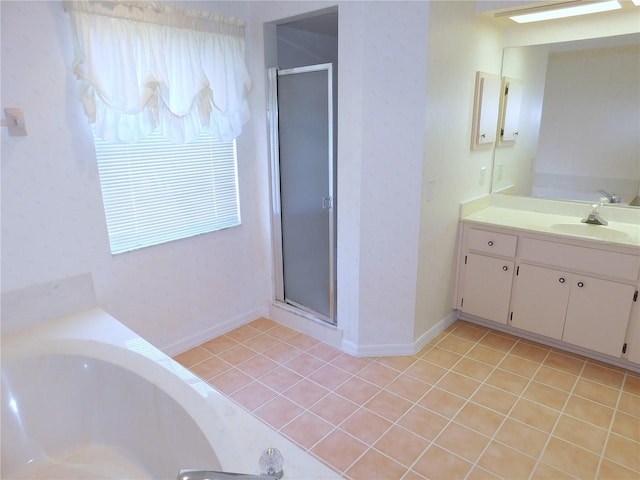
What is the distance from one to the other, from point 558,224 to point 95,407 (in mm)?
2985

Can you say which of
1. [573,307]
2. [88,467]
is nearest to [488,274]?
[573,307]

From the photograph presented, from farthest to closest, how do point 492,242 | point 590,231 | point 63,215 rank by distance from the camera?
point 492,242, point 590,231, point 63,215

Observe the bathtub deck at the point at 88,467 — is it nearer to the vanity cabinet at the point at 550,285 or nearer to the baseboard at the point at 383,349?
the baseboard at the point at 383,349

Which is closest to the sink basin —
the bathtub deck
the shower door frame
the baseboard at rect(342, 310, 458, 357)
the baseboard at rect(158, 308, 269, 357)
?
the baseboard at rect(342, 310, 458, 357)

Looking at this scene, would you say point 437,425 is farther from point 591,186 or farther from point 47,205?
point 47,205

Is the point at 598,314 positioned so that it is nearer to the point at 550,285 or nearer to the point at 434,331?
the point at 550,285

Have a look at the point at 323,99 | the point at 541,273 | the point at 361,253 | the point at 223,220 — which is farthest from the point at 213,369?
the point at 541,273

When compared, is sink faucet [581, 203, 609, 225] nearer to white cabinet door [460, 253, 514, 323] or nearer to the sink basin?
the sink basin

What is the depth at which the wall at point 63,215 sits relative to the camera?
1.95 meters

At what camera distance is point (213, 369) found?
2.68 metres

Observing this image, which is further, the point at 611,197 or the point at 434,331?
the point at 434,331

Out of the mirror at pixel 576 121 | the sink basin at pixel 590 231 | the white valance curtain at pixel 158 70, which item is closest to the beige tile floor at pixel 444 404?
the sink basin at pixel 590 231

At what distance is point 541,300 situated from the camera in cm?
278

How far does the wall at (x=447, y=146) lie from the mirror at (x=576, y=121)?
28 cm
